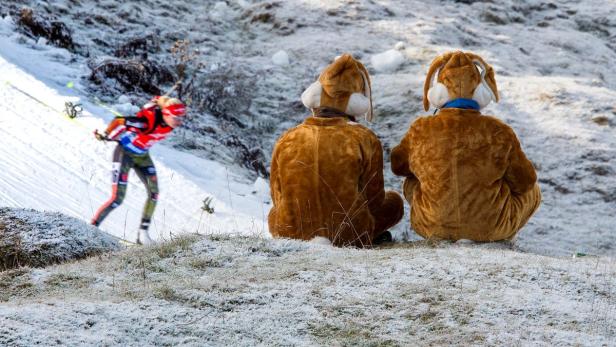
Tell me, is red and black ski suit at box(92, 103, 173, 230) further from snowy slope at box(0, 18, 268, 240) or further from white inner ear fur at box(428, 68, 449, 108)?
white inner ear fur at box(428, 68, 449, 108)

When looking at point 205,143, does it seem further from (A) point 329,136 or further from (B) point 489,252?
(B) point 489,252

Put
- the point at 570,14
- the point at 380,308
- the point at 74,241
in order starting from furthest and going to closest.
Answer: the point at 570,14 → the point at 74,241 → the point at 380,308

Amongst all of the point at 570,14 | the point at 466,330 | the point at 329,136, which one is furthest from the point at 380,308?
the point at 570,14

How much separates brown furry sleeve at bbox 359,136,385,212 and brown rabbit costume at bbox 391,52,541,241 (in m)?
0.25

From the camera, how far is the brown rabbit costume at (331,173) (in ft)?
20.3

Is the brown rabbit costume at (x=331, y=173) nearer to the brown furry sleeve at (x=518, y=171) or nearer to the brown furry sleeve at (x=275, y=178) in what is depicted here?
the brown furry sleeve at (x=275, y=178)

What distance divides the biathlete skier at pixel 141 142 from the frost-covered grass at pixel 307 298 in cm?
208

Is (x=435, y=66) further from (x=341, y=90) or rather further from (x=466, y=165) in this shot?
(x=466, y=165)

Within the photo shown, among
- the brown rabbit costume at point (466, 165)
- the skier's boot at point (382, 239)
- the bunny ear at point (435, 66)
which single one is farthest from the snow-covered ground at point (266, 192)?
the bunny ear at point (435, 66)

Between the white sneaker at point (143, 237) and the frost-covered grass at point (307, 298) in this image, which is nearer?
the frost-covered grass at point (307, 298)

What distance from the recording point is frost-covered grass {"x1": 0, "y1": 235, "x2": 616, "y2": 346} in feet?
11.2

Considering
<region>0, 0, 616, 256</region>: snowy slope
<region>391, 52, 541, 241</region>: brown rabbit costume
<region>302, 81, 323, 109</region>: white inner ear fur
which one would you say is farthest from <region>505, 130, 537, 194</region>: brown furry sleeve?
<region>0, 0, 616, 256</region>: snowy slope

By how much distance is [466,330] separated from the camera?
3600 millimetres

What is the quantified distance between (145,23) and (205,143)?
459 cm
